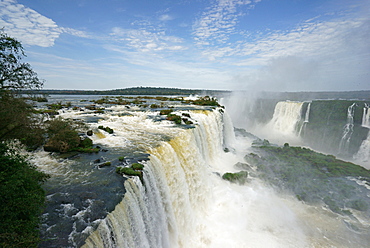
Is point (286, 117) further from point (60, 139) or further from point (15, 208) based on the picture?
point (15, 208)

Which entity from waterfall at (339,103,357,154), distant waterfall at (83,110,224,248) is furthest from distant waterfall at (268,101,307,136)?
distant waterfall at (83,110,224,248)

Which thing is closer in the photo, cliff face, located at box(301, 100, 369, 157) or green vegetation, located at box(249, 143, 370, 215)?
green vegetation, located at box(249, 143, 370, 215)

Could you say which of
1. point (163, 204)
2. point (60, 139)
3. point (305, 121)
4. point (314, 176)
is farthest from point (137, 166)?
point (305, 121)

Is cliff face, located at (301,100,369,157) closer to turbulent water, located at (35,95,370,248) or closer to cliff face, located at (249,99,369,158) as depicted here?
cliff face, located at (249,99,369,158)

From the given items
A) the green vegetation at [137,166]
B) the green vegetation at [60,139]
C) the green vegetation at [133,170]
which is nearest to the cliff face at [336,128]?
the green vegetation at [137,166]

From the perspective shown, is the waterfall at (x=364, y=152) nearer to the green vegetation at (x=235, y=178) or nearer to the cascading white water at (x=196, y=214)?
the cascading white water at (x=196, y=214)

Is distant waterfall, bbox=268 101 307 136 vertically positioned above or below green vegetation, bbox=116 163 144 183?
below
